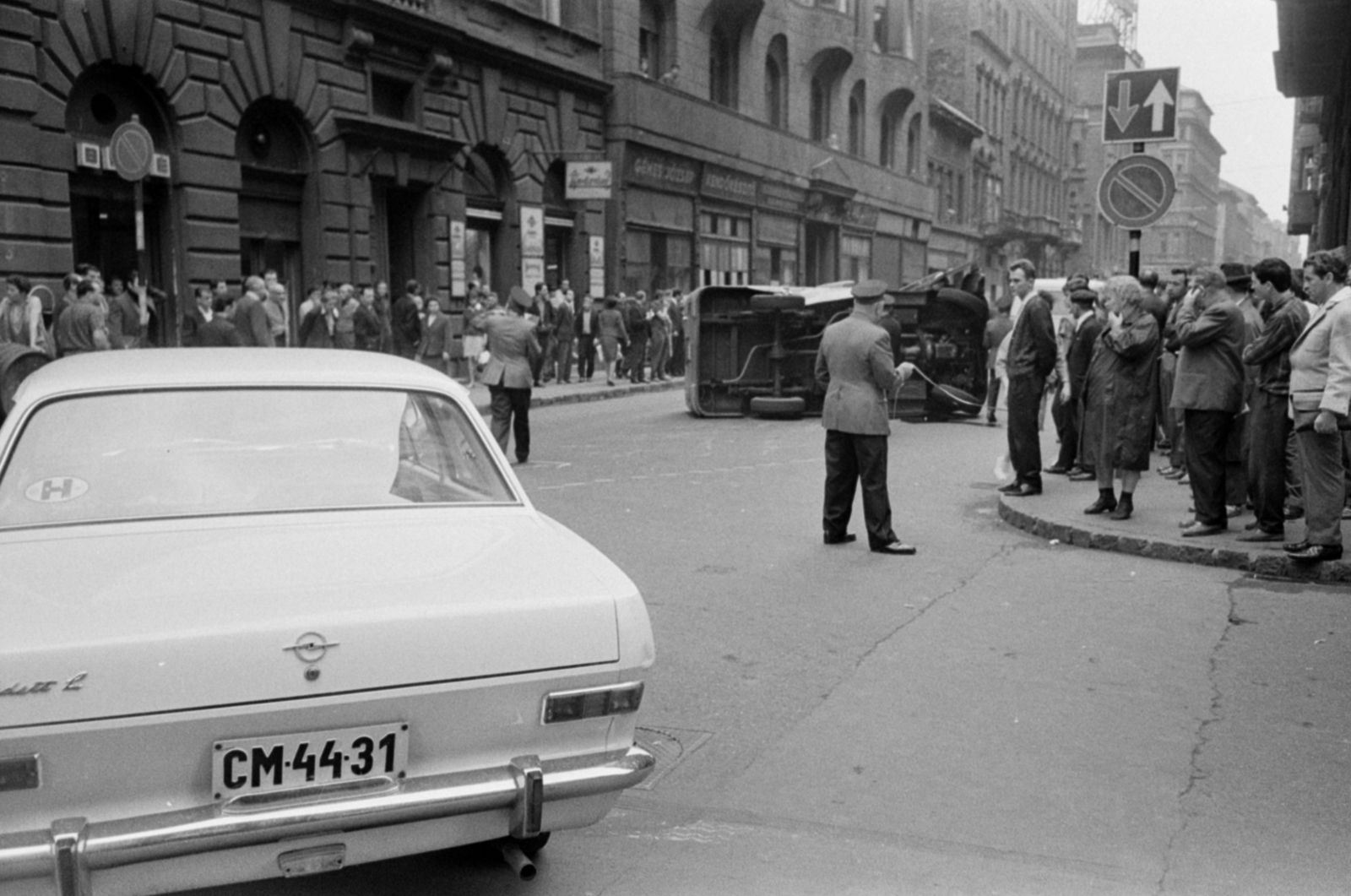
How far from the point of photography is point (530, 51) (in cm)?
2594

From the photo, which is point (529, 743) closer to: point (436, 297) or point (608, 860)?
point (608, 860)

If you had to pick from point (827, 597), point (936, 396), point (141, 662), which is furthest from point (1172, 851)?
point (936, 396)

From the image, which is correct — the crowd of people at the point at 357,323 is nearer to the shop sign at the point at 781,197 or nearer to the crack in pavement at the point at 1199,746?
the crack in pavement at the point at 1199,746

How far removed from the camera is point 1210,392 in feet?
27.3

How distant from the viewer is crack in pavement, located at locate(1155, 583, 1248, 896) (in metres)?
3.75

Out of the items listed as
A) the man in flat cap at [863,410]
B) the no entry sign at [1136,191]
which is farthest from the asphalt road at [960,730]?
the no entry sign at [1136,191]

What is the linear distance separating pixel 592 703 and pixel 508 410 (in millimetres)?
9520

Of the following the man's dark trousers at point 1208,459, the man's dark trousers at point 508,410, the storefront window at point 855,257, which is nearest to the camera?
the man's dark trousers at point 1208,459

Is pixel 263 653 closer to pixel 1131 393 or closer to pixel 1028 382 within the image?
pixel 1131 393

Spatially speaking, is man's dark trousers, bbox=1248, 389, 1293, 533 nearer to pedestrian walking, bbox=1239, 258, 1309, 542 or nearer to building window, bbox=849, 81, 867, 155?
pedestrian walking, bbox=1239, 258, 1309, 542

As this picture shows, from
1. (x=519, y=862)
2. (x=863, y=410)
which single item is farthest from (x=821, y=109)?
(x=519, y=862)

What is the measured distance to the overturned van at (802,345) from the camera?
17297mm

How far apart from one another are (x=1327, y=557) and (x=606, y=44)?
2454cm

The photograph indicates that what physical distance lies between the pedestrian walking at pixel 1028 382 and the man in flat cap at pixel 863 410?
2203 millimetres
